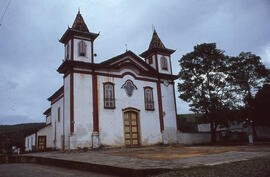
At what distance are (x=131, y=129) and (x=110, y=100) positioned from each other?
117 inches

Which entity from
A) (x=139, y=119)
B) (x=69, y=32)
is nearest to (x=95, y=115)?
(x=139, y=119)

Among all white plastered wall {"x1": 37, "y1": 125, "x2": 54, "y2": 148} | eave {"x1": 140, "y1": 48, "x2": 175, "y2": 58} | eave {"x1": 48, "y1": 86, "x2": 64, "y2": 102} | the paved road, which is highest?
eave {"x1": 140, "y1": 48, "x2": 175, "y2": 58}

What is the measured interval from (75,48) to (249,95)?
18.9 m

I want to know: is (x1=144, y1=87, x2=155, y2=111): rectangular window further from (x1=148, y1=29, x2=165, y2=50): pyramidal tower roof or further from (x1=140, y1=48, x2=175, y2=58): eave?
(x1=148, y1=29, x2=165, y2=50): pyramidal tower roof

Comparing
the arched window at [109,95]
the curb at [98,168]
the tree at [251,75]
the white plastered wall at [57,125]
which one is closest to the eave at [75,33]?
the arched window at [109,95]

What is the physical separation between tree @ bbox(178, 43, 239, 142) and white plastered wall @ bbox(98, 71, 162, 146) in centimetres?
355

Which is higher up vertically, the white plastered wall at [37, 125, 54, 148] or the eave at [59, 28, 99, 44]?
the eave at [59, 28, 99, 44]

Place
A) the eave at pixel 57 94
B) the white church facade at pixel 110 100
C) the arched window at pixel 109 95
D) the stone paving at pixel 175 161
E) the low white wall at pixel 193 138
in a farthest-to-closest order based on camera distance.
Answer: the low white wall at pixel 193 138
the eave at pixel 57 94
the arched window at pixel 109 95
the white church facade at pixel 110 100
the stone paving at pixel 175 161

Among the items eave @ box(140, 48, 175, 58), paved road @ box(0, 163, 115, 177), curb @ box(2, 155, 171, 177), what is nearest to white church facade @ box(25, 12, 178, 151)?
eave @ box(140, 48, 175, 58)

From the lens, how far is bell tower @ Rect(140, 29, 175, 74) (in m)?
21.9

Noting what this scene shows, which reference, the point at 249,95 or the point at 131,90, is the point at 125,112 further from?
the point at 249,95

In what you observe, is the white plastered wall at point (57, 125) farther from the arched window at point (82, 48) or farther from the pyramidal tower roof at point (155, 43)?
the pyramidal tower roof at point (155, 43)

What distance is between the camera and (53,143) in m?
20.4

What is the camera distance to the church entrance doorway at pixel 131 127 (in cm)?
1794
